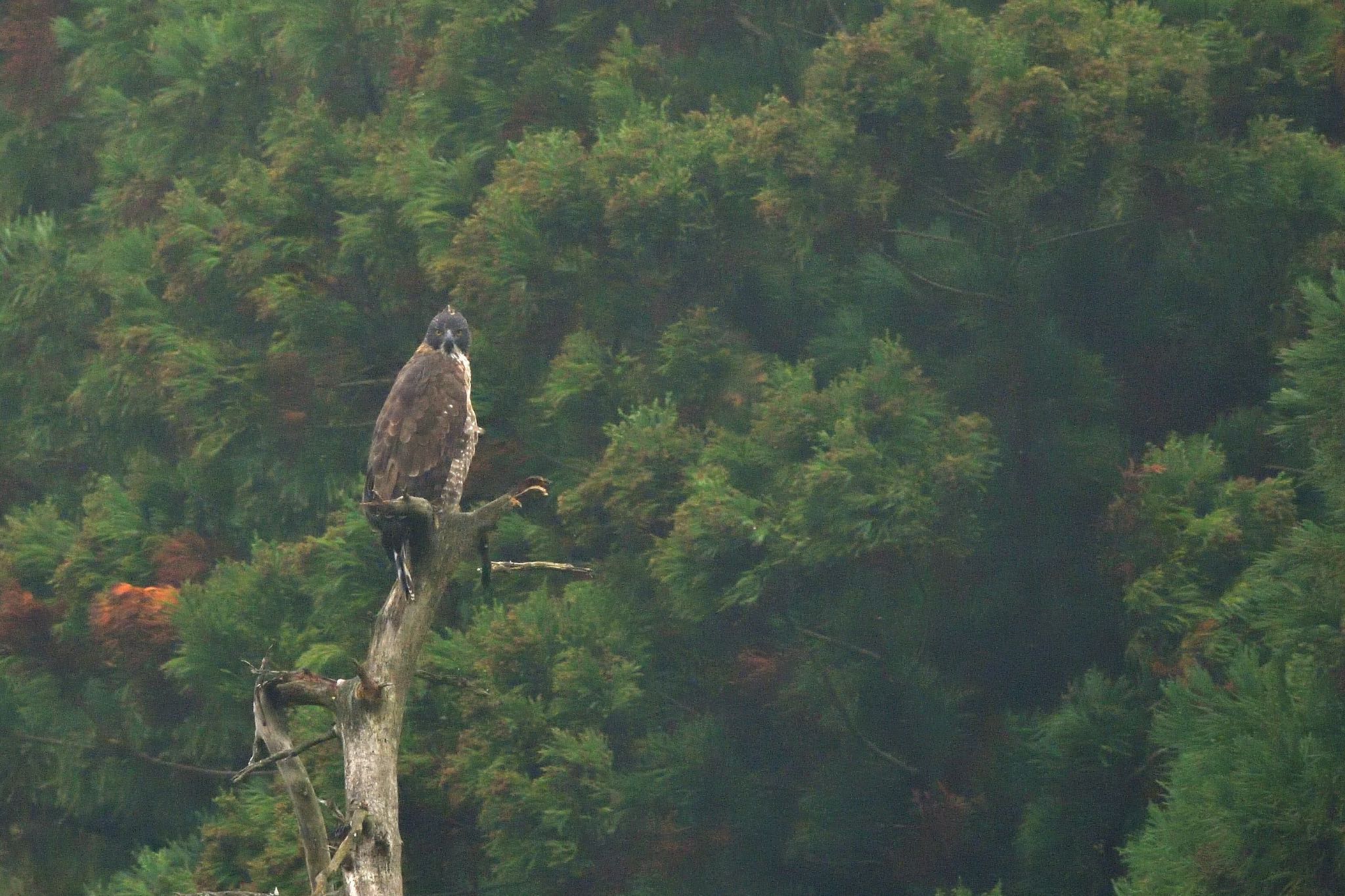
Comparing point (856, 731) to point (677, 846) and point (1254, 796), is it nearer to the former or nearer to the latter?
point (677, 846)

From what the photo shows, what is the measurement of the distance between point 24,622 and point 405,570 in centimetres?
614

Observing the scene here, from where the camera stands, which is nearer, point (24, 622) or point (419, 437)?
point (419, 437)

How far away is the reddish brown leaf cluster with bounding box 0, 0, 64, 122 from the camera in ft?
43.9

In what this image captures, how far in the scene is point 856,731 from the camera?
8703mm

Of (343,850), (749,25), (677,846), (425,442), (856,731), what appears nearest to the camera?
(343,850)

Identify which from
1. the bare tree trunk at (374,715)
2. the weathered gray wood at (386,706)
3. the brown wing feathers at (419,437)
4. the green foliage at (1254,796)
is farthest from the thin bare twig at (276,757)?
the green foliage at (1254,796)

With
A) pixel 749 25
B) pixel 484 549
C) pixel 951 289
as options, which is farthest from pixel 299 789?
pixel 749 25

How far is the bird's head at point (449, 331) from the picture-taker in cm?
802

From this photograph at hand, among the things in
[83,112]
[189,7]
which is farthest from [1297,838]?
[83,112]

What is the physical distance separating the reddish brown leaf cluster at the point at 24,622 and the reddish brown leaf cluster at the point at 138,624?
754mm

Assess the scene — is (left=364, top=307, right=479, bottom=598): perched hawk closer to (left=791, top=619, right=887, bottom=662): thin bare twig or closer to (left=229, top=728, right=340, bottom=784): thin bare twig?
(left=229, top=728, right=340, bottom=784): thin bare twig

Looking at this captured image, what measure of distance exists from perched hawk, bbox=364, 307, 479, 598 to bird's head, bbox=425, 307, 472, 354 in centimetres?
80

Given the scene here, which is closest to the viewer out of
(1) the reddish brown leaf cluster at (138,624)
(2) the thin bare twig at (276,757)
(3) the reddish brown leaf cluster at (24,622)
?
(2) the thin bare twig at (276,757)

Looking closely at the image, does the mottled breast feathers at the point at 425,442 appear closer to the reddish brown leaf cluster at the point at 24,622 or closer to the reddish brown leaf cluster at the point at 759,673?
the reddish brown leaf cluster at the point at 759,673
